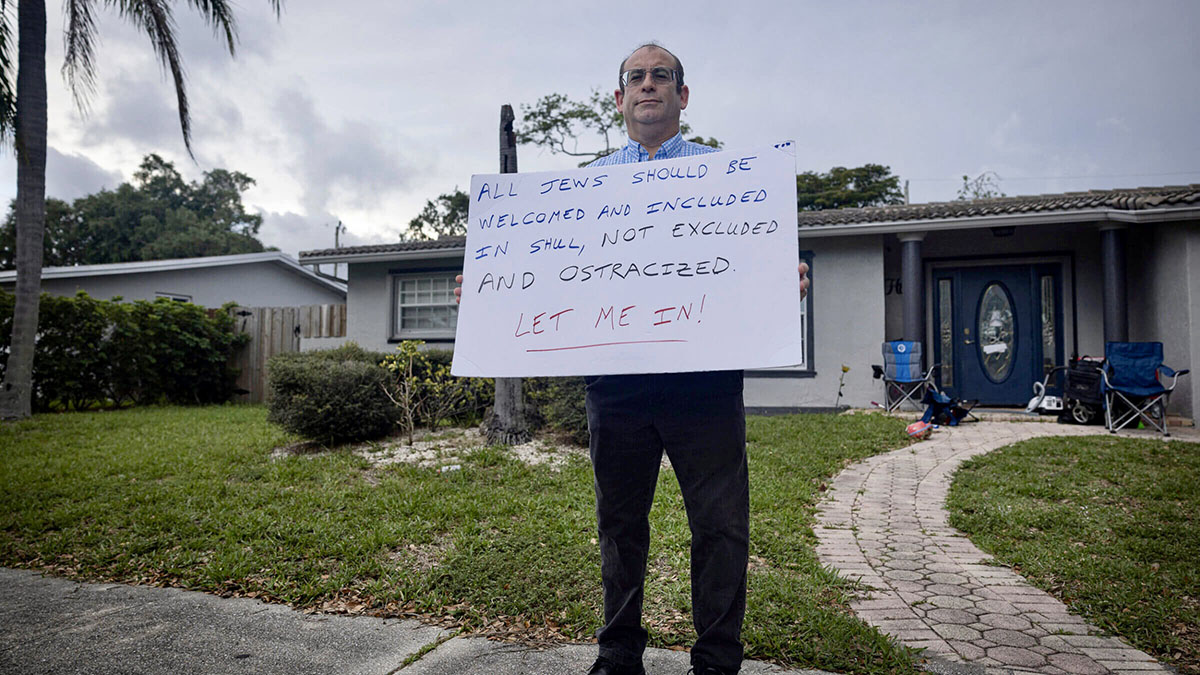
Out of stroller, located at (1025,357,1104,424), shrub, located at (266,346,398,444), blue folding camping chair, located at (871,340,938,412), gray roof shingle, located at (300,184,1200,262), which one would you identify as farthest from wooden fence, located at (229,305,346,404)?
stroller, located at (1025,357,1104,424)

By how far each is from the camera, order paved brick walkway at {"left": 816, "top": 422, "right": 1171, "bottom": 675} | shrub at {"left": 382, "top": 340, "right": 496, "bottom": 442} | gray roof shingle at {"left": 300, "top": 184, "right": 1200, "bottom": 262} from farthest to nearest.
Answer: gray roof shingle at {"left": 300, "top": 184, "right": 1200, "bottom": 262} < shrub at {"left": 382, "top": 340, "right": 496, "bottom": 442} < paved brick walkway at {"left": 816, "top": 422, "right": 1171, "bottom": 675}

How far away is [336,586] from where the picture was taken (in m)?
2.98

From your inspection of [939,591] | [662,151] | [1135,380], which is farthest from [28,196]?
[1135,380]

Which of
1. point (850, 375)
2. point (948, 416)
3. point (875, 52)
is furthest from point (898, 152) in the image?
point (948, 416)

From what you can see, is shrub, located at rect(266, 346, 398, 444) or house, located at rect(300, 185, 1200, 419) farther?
house, located at rect(300, 185, 1200, 419)

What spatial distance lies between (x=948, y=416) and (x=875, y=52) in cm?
557

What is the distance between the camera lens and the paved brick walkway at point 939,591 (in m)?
2.31

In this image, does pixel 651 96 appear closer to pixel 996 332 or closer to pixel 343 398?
pixel 343 398

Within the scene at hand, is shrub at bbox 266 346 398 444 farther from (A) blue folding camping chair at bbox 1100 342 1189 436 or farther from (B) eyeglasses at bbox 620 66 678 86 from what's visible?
(A) blue folding camping chair at bbox 1100 342 1189 436

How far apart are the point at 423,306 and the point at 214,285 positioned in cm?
887

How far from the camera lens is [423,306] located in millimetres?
12312

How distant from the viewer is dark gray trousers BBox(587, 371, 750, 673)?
6.00 feet

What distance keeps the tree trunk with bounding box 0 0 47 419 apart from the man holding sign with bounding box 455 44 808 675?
32.7 feet

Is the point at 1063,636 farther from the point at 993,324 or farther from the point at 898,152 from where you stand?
the point at 898,152
